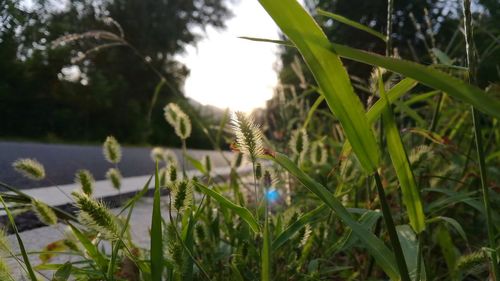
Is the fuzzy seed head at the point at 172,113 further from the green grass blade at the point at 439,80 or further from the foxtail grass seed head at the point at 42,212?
the green grass blade at the point at 439,80

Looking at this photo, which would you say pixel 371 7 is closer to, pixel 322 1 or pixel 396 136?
pixel 322 1

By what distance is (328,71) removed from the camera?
46 centimetres

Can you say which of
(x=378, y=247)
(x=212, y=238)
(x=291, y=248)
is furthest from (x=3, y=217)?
(x=378, y=247)

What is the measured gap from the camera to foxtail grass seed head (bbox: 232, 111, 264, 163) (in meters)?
0.55

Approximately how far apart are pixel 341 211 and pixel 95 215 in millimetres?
303

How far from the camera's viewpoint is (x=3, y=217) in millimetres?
1307

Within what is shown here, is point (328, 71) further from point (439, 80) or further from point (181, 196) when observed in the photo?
point (181, 196)

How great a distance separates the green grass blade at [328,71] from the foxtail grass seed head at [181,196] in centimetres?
25

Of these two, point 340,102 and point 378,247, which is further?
point 378,247

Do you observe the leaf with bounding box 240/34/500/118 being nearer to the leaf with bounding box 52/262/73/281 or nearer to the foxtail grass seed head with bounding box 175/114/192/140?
the leaf with bounding box 52/262/73/281

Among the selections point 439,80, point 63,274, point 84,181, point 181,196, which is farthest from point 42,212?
point 439,80

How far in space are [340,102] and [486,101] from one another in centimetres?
13

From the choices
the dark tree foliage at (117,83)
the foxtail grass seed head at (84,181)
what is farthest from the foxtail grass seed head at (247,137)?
the dark tree foliage at (117,83)

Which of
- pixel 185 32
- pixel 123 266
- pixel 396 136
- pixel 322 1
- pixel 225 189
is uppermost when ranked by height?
pixel 185 32
